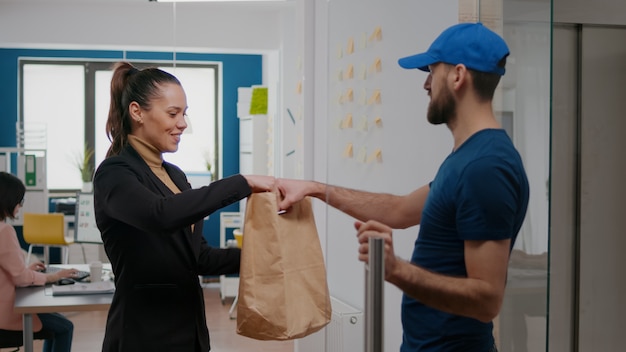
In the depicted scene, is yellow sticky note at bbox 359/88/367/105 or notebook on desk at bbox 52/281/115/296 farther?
notebook on desk at bbox 52/281/115/296

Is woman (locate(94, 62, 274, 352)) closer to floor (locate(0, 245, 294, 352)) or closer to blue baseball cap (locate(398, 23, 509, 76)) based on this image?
blue baseball cap (locate(398, 23, 509, 76))

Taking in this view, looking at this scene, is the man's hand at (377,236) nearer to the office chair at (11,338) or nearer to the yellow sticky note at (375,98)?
the yellow sticky note at (375,98)

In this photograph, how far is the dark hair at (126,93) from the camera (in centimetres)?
195

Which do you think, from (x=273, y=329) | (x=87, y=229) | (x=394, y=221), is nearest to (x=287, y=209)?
(x=273, y=329)

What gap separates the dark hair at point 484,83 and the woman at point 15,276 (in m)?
3.02

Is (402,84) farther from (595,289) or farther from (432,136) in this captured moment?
(595,289)

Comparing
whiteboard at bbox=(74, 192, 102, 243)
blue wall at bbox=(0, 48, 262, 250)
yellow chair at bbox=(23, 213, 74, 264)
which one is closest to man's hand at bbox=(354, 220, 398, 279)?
whiteboard at bbox=(74, 192, 102, 243)

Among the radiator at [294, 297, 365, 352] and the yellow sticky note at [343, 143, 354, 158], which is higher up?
the yellow sticky note at [343, 143, 354, 158]

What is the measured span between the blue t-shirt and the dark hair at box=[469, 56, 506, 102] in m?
0.05

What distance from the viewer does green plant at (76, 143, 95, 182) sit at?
877cm

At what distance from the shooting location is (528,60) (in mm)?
1353

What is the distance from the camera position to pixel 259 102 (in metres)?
8.04

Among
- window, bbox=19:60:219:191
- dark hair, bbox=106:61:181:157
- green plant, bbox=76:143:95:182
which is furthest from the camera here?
window, bbox=19:60:219:191

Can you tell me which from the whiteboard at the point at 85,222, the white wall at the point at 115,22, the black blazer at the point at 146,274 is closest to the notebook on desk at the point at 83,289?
the whiteboard at the point at 85,222
